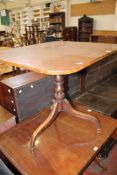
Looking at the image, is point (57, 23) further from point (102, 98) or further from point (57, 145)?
point (57, 145)

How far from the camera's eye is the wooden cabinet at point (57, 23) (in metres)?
7.28

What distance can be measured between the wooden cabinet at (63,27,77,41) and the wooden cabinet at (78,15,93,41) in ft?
0.69

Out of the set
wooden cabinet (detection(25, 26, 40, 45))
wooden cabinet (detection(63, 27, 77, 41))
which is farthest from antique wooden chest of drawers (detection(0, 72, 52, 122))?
wooden cabinet (detection(25, 26, 40, 45))

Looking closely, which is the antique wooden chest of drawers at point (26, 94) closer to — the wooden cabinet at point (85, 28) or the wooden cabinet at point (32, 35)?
the wooden cabinet at point (85, 28)

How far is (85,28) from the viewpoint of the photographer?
21.9 ft

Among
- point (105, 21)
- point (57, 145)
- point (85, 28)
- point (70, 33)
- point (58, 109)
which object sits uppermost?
point (105, 21)

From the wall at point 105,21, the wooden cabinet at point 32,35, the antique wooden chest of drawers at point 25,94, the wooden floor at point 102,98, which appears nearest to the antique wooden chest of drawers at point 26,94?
the antique wooden chest of drawers at point 25,94

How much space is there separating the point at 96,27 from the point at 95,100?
5515 mm

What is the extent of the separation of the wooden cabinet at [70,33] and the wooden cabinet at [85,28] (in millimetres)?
209

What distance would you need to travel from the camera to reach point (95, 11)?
6.34 meters

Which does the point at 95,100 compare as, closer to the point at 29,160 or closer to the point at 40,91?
the point at 40,91

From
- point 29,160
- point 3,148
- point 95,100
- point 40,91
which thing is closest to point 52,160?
point 29,160

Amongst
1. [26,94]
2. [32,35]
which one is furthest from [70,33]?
[26,94]

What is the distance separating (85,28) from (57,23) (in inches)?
61.0
